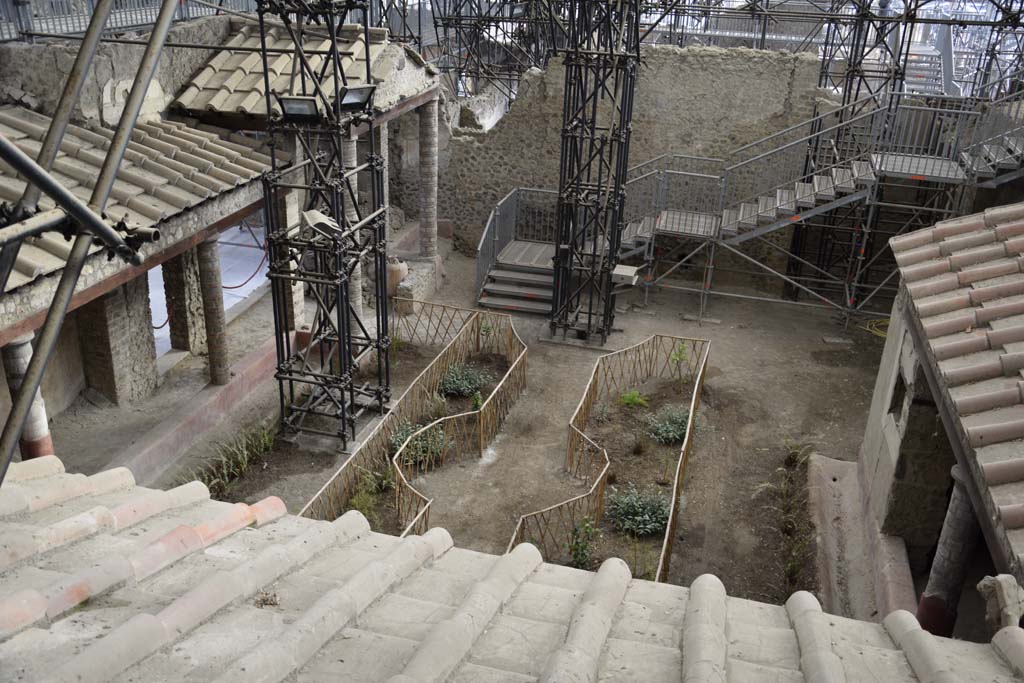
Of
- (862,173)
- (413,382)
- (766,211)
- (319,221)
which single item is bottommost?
(413,382)

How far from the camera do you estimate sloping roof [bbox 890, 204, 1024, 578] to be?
4.58m

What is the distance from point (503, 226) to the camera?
1656cm

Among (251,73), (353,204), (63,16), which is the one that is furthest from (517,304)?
(63,16)

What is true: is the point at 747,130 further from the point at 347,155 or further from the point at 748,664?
the point at 748,664

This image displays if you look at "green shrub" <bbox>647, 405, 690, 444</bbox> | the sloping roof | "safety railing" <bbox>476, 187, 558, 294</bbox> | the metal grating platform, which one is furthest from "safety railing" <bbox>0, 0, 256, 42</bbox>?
the metal grating platform

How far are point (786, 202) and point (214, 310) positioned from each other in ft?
29.6

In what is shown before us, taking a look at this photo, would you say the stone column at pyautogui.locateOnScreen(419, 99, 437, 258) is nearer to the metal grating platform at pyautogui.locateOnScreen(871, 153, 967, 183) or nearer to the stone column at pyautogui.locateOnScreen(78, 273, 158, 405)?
the stone column at pyautogui.locateOnScreen(78, 273, 158, 405)

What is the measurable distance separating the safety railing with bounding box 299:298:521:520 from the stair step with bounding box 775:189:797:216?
15.8 feet

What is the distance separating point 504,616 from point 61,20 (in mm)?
10916

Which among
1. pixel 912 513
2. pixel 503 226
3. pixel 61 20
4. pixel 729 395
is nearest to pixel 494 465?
pixel 729 395

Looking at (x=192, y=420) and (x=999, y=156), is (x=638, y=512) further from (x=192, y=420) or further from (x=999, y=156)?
(x=999, y=156)

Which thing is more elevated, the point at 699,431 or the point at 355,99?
the point at 355,99

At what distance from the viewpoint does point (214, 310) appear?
1053 centimetres

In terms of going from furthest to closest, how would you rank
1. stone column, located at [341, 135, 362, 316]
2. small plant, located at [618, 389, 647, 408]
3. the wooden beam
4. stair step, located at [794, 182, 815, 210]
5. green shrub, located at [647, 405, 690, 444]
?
stair step, located at [794, 182, 815, 210]
small plant, located at [618, 389, 647, 408]
green shrub, located at [647, 405, 690, 444]
stone column, located at [341, 135, 362, 316]
the wooden beam
